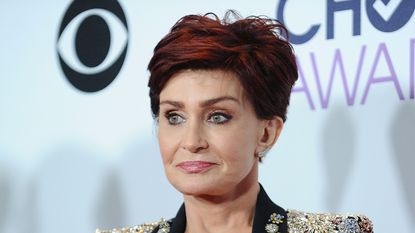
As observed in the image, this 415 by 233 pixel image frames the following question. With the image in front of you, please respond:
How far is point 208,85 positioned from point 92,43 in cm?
102

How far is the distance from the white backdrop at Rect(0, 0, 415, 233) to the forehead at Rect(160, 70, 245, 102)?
0.58m

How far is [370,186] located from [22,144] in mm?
1046

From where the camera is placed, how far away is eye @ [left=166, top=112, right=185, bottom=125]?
141 centimetres

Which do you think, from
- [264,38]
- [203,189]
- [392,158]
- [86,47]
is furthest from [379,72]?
[86,47]

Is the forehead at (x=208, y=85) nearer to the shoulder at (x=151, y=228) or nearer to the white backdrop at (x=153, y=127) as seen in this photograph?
the shoulder at (x=151, y=228)

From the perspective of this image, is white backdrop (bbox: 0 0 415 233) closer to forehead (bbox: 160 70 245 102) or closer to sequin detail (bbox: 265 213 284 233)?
sequin detail (bbox: 265 213 284 233)

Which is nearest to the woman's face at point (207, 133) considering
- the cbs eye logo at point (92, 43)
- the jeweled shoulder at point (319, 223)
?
the jeweled shoulder at point (319, 223)

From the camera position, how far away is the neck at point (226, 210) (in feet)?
4.69

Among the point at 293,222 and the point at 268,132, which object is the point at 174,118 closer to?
the point at 268,132

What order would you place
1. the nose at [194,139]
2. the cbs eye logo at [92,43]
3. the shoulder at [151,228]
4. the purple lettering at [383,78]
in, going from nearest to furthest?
the nose at [194,139], the shoulder at [151,228], the purple lettering at [383,78], the cbs eye logo at [92,43]

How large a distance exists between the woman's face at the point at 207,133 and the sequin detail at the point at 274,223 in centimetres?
9

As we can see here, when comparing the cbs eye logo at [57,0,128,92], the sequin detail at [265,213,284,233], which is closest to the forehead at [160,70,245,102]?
the sequin detail at [265,213,284,233]

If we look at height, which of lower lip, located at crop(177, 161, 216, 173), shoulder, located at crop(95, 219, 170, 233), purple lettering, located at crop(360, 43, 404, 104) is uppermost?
purple lettering, located at crop(360, 43, 404, 104)

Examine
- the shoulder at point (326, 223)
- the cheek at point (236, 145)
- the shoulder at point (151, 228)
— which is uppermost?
the cheek at point (236, 145)
